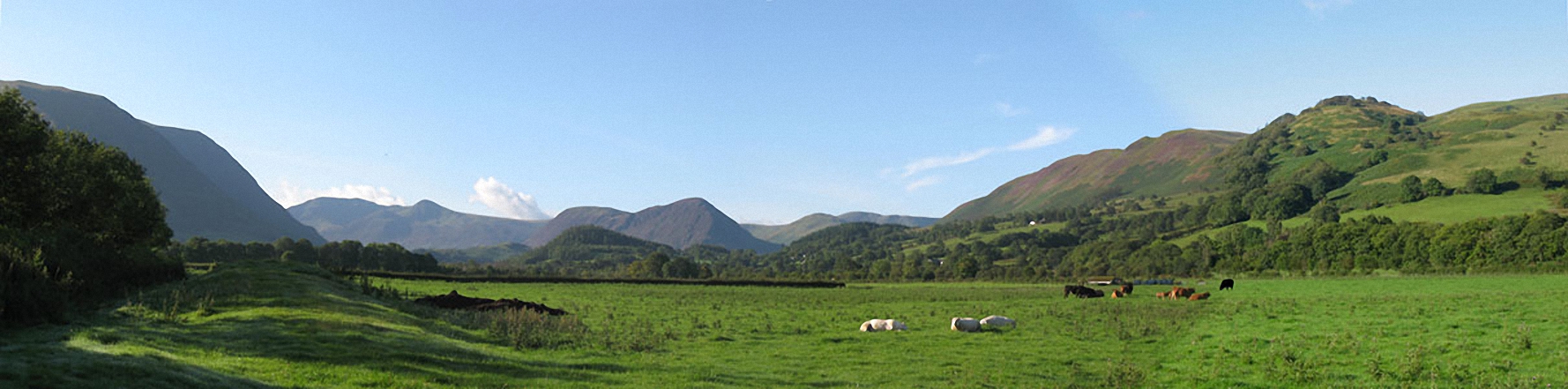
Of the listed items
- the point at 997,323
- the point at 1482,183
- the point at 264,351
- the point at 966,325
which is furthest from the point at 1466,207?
the point at 264,351

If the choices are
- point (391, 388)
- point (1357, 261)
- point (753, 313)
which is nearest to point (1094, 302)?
point (753, 313)

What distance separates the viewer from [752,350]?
94.6 ft

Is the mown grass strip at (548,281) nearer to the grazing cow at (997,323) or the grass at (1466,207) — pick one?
the grazing cow at (997,323)

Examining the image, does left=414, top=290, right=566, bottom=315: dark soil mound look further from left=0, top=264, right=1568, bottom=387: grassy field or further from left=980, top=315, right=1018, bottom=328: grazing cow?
left=980, top=315, right=1018, bottom=328: grazing cow

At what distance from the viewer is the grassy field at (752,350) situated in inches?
730

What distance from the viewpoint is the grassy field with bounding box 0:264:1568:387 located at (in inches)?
730

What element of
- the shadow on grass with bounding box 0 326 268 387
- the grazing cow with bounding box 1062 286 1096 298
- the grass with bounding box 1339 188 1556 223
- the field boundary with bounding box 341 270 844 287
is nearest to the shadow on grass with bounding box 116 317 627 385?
the shadow on grass with bounding box 0 326 268 387

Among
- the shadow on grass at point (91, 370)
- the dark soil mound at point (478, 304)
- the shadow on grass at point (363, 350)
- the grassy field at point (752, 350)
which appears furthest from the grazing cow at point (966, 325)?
the shadow on grass at point (91, 370)

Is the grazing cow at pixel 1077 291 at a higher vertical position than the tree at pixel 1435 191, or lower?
lower

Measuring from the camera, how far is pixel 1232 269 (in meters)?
155

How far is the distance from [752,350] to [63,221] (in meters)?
53.0

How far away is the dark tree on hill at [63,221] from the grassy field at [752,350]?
2159 millimetres

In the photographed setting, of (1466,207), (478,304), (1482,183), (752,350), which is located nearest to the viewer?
(752,350)

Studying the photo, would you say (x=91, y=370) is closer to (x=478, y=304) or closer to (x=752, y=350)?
(x=752, y=350)
